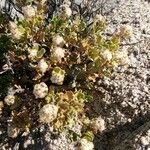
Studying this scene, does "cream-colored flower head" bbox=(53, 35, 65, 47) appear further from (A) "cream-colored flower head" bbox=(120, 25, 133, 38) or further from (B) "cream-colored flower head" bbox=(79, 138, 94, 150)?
(B) "cream-colored flower head" bbox=(79, 138, 94, 150)

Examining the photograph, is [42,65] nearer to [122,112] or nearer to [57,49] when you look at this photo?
[57,49]

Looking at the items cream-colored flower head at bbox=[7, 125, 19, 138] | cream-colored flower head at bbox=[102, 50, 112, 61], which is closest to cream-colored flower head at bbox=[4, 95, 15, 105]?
cream-colored flower head at bbox=[7, 125, 19, 138]

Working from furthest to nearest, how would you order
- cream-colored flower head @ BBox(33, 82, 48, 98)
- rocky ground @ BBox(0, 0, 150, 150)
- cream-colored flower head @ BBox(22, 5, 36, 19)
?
1. rocky ground @ BBox(0, 0, 150, 150)
2. cream-colored flower head @ BBox(22, 5, 36, 19)
3. cream-colored flower head @ BBox(33, 82, 48, 98)

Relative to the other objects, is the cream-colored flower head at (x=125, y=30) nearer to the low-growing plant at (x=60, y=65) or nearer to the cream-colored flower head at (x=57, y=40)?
the low-growing plant at (x=60, y=65)

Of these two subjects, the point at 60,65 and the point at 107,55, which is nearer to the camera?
the point at 107,55

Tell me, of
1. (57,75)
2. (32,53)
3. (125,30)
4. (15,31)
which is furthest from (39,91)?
(125,30)

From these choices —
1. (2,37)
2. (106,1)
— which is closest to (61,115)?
(2,37)
